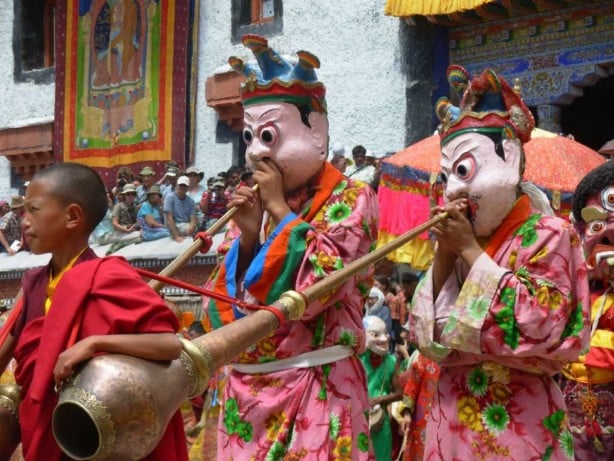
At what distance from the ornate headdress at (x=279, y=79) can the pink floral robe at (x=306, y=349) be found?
1.32 feet

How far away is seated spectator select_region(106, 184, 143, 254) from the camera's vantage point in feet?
41.6

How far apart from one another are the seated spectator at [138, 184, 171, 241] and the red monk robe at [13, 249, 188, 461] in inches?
374

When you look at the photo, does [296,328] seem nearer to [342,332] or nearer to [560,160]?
[342,332]

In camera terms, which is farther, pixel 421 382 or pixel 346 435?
pixel 421 382

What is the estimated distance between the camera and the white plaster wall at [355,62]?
12047 mm

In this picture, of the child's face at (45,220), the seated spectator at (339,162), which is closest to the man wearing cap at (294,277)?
the child's face at (45,220)

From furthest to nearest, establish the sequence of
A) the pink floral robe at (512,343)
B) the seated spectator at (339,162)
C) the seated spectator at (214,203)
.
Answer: the seated spectator at (214,203), the seated spectator at (339,162), the pink floral robe at (512,343)

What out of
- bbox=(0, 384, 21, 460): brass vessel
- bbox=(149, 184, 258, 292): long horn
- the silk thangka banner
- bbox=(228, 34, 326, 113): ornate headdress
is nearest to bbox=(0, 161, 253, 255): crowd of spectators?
the silk thangka banner

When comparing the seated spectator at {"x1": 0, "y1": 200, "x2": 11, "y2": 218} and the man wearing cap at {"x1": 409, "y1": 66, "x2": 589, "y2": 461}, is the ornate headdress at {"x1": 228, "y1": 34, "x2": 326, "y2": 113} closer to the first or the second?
the man wearing cap at {"x1": 409, "y1": 66, "x2": 589, "y2": 461}

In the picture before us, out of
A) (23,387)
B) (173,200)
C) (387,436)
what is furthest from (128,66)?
(23,387)

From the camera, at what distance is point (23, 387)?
9.05 feet

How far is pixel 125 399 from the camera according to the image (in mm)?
2320

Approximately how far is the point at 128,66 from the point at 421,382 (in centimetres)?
1161

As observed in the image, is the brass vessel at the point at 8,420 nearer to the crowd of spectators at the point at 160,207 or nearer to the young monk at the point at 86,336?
the young monk at the point at 86,336
